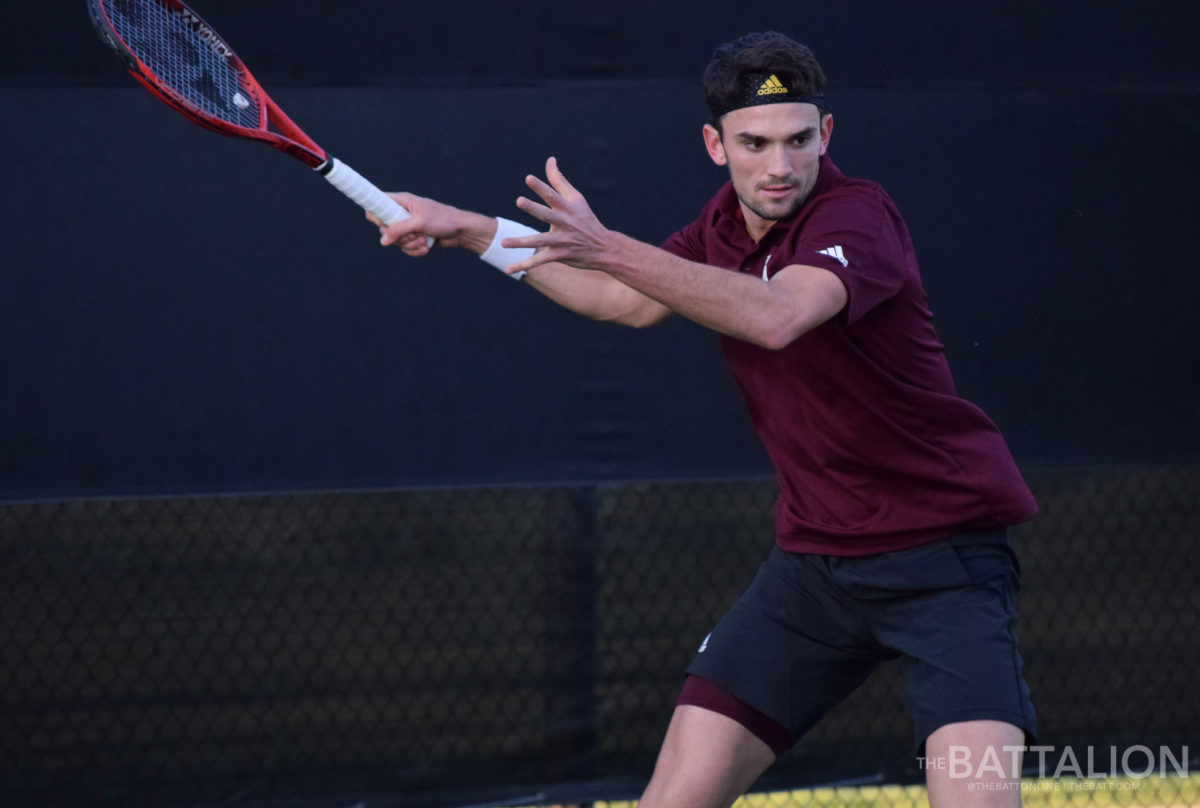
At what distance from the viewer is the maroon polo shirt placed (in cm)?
186

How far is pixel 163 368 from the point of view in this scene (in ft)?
8.56

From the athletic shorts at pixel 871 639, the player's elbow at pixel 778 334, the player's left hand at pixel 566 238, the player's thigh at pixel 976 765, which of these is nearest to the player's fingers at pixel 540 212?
the player's left hand at pixel 566 238

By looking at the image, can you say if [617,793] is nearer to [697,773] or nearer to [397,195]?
[697,773]

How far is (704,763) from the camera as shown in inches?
77.1

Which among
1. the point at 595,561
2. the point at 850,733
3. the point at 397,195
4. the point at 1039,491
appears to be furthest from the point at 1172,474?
Result: the point at 397,195

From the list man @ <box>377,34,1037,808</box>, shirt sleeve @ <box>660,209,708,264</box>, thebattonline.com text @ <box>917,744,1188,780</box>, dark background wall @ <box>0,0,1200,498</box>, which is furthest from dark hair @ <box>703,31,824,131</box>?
thebattonline.com text @ <box>917,744,1188,780</box>

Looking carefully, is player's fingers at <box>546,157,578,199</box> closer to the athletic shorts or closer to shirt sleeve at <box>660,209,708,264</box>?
shirt sleeve at <box>660,209,708,264</box>

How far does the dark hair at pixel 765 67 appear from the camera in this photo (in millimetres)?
1953

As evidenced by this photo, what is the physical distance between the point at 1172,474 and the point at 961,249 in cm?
69

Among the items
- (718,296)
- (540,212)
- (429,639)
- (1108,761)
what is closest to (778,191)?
(718,296)

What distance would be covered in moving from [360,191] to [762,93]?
2.07 feet

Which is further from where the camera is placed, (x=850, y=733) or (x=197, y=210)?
(x=850, y=733)

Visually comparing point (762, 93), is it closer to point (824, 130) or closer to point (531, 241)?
point (824, 130)

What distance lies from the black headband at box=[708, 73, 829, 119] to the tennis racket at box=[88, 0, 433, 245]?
549 mm
